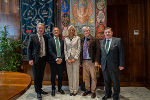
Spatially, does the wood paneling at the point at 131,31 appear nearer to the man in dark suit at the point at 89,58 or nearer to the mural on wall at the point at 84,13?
the mural on wall at the point at 84,13

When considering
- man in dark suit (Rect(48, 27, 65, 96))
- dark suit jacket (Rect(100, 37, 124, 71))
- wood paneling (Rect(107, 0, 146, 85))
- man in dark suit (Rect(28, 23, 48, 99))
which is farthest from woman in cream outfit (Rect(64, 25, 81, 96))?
wood paneling (Rect(107, 0, 146, 85))

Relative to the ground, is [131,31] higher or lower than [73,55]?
higher

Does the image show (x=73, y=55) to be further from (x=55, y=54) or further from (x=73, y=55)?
(x=55, y=54)

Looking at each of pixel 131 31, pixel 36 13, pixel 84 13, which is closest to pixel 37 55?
pixel 36 13

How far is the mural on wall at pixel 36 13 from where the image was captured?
3.83m

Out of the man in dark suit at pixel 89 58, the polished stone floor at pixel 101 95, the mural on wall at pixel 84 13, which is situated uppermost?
the mural on wall at pixel 84 13

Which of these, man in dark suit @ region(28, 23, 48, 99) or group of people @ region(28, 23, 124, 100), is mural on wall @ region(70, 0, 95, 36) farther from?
man in dark suit @ region(28, 23, 48, 99)

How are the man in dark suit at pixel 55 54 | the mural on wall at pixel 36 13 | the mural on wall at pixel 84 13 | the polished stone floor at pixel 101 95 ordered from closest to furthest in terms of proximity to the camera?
the polished stone floor at pixel 101 95 → the man in dark suit at pixel 55 54 → the mural on wall at pixel 84 13 → the mural on wall at pixel 36 13

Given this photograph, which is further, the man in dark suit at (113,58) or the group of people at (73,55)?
the group of people at (73,55)

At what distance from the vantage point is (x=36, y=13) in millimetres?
3844

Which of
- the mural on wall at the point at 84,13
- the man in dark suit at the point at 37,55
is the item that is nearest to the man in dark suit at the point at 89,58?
the mural on wall at the point at 84,13

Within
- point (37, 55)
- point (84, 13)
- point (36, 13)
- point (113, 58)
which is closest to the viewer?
point (113, 58)

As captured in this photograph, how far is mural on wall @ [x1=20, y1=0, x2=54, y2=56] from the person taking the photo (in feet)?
12.6

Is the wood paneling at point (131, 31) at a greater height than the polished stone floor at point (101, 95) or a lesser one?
greater
